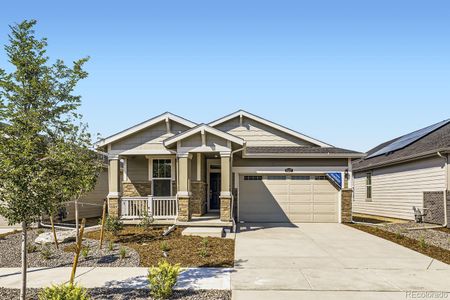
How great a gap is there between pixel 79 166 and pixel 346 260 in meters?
6.93

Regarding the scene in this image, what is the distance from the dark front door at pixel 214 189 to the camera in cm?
1833

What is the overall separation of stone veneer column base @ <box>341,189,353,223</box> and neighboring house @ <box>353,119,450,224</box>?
143 inches

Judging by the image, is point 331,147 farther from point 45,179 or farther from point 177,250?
point 45,179

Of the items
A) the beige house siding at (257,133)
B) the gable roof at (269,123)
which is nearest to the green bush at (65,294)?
the gable roof at (269,123)

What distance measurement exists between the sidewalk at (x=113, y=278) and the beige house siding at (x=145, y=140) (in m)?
7.31

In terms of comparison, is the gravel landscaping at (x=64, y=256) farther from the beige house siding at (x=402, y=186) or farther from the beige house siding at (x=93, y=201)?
the beige house siding at (x=402, y=186)

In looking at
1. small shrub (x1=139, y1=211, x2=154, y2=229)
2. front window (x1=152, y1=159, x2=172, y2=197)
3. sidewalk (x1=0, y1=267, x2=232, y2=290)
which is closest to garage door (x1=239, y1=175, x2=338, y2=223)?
front window (x1=152, y1=159, x2=172, y2=197)

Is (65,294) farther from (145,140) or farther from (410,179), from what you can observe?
(410,179)

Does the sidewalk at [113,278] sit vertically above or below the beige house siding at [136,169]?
below

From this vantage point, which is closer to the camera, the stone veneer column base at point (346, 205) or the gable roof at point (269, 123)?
the stone veneer column base at point (346, 205)

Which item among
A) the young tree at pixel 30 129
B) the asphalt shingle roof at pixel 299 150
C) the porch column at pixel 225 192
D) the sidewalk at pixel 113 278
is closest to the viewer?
the young tree at pixel 30 129

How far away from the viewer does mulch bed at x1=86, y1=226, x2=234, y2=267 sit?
8.89 m

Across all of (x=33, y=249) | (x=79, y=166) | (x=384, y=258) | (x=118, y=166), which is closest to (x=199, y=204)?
(x=118, y=166)

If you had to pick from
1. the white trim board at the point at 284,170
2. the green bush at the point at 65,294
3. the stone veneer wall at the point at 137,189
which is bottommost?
→ the green bush at the point at 65,294
